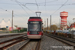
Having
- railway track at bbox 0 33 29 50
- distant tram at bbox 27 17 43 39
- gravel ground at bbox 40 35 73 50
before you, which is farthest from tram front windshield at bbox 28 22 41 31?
gravel ground at bbox 40 35 73 50

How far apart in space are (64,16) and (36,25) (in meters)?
77.9

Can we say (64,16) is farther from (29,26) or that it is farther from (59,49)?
(59,49)

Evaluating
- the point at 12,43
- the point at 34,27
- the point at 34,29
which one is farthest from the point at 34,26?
the point at 12,43

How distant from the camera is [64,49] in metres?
8.61

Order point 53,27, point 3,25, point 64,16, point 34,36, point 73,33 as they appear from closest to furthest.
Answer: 1. point 34,36
2. point 73,33
3. point 64,16
4. point 3,25
5. point 53,27

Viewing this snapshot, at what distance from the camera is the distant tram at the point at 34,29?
60.8 ft


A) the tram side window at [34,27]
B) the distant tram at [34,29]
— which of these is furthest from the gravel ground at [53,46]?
the tram side window at [34,27]

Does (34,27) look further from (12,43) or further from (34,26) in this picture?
(12,43)

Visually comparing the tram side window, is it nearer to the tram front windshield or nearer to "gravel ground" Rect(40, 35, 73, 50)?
the tram front windshield

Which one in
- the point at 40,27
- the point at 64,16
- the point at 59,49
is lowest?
the point at 59,49

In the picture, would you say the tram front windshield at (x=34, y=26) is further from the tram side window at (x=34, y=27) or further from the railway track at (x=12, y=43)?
the railway track at (x=12, y=43)

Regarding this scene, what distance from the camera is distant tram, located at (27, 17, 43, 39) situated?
60.8 ft

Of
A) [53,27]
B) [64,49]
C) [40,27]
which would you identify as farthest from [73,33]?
[53,27]

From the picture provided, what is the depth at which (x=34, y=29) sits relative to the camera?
741 inches
